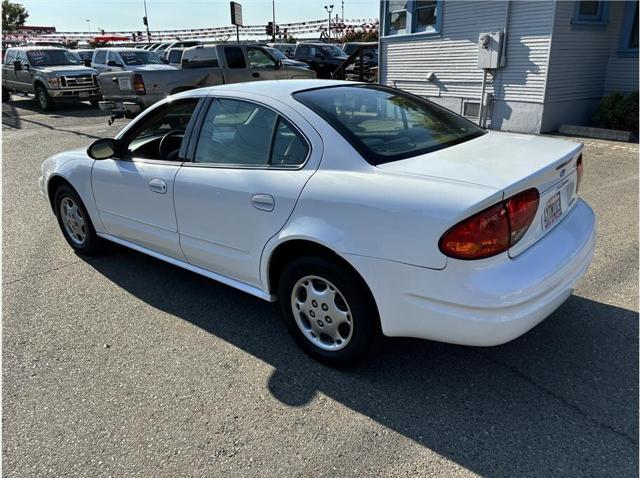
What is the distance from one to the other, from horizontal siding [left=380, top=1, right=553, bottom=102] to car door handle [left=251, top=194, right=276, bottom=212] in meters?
8.79

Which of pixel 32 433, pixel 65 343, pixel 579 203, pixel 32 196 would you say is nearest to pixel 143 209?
pixel 65 343

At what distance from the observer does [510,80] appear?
10.4 meters

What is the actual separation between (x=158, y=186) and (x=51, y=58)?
17.2 meters

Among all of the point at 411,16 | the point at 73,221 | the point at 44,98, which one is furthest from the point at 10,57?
the point at 73,221

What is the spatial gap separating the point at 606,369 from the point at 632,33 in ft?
33.6

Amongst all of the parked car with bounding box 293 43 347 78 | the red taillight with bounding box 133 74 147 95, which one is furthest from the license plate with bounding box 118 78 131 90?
the parked car with bounding box 293 43 347 78

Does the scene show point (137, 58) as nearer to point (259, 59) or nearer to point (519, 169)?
point (259, 59)

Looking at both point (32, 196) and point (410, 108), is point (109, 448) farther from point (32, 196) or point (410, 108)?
point (32, 196)

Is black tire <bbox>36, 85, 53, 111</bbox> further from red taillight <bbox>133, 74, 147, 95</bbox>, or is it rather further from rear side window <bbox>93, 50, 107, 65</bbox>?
red taillight <bbox>133, 74, 147, 95</bbox>

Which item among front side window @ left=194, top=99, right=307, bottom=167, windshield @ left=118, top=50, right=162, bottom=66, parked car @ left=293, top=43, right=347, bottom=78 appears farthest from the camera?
parked car @ left=293, top=43, right=347, bottom=78

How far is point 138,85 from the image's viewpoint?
11438 millimetres

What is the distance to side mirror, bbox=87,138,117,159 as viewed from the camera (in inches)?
156

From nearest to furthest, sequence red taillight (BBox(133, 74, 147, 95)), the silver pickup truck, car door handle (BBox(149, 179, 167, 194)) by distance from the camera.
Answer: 1. car door handle (BBox(149, 179, 167, 194))
2. red taillight (BBox(133, 74, 147, 95))
3. the silver pickup truck

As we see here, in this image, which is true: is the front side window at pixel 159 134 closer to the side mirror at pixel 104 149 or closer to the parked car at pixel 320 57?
the side mirror at pixel 104 149
